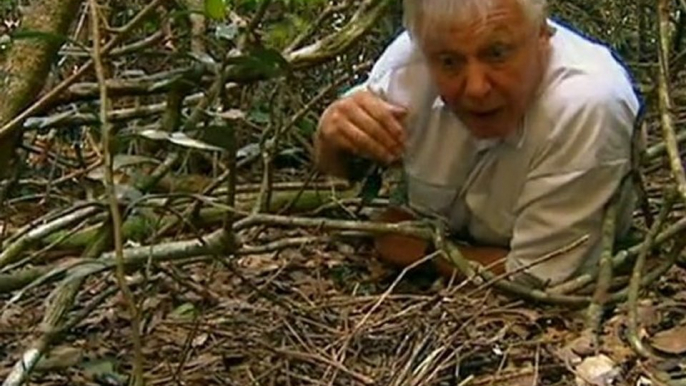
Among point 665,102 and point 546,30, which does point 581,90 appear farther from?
point 665,102

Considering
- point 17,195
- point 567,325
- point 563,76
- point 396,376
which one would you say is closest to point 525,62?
point 563,76

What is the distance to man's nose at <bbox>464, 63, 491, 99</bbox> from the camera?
2.02 metres

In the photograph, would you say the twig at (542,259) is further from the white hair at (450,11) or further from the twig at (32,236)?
the twig at (32,236)

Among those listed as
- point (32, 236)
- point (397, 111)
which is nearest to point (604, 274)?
point (397, 111)

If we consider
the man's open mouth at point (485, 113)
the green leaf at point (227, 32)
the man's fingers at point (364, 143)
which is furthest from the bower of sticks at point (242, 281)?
the man's open mouth at point (485, 113)

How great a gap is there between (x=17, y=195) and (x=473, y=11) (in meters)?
1.31

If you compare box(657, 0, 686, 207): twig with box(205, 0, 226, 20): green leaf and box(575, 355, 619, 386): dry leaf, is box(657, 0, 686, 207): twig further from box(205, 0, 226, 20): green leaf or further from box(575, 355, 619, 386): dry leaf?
box(205, 0, 226, 20): green leaf

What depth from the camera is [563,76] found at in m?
2.14

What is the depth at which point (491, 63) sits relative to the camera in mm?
2018

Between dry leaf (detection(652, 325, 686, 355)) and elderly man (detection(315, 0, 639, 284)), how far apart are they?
24 centimetres

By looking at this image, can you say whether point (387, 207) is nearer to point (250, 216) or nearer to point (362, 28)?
point (362, 28)

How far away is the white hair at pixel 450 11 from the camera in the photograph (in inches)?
77.6

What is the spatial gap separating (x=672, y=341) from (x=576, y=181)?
1.37ft

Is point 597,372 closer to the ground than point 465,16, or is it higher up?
closer to the ground
